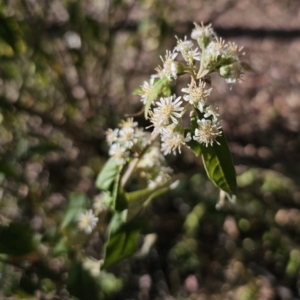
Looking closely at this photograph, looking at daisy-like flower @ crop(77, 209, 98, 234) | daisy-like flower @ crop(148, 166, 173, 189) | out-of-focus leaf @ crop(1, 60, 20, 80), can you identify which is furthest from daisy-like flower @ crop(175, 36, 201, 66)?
out-of-focus leaf @ crop(1, 60, 20, 80)

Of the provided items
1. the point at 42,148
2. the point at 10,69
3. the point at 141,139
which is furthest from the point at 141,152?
the point at 10,69

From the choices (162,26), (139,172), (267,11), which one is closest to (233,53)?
(139,172)

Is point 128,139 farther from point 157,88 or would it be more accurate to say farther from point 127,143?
point 157,88

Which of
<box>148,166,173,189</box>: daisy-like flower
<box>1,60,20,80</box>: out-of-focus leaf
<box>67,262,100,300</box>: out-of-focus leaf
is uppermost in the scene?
<box>1,60,20,80</box>: out-of-focus leaf

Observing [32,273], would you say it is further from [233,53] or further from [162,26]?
[162,26]

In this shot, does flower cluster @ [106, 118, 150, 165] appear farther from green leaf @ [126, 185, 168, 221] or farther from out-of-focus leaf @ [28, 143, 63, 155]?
out-of-focus leaf @ [28, 143, 63, 155]

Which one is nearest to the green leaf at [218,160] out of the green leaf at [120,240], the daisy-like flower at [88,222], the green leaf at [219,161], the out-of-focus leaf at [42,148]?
the green leaf at [219,161]

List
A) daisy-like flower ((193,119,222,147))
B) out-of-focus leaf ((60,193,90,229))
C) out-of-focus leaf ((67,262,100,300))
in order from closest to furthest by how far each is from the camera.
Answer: daisy-like flower ((193,119,222,147))
out-of-focus leaf ((67,262,100,300))
out-of-focus leaf ((60,193,90,229))
